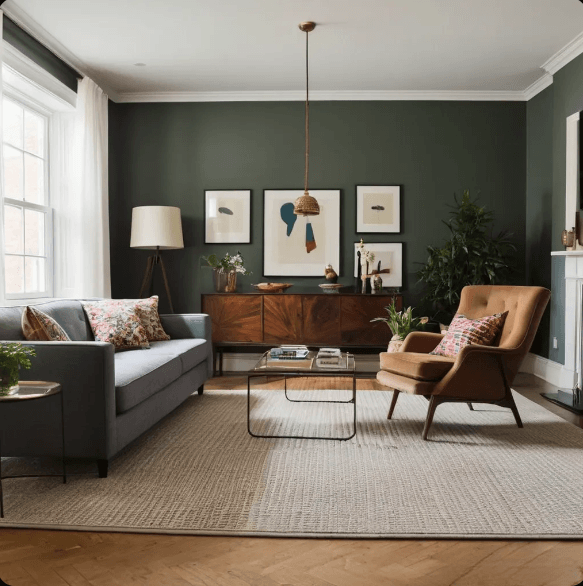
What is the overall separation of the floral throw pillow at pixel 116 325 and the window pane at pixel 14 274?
810 mm

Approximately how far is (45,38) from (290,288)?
312 centimetres

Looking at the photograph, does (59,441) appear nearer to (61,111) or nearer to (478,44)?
(61,111)

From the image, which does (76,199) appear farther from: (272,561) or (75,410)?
(272,561)

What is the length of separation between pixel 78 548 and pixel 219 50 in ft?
13.4

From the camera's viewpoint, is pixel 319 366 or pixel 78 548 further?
pixel 319 366

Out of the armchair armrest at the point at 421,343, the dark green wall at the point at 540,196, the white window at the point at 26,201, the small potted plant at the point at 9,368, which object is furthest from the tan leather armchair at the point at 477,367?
the white window at the point at 26,201

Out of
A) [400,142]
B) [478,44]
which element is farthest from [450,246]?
[478,44]

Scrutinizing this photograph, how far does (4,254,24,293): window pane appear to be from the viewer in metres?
4.54

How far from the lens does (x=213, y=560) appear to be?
75.7 inches

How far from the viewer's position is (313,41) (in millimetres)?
4680

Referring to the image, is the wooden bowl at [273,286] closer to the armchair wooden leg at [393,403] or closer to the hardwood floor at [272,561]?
the armchair wooden leg at [393,403]

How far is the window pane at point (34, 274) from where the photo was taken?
189 inches

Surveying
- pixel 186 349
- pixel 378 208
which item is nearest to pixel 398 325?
pixel 378 208

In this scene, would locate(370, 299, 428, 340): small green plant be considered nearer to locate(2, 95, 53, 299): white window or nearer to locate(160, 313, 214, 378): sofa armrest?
locate(160, 313, 214, 378): sofa armrest
